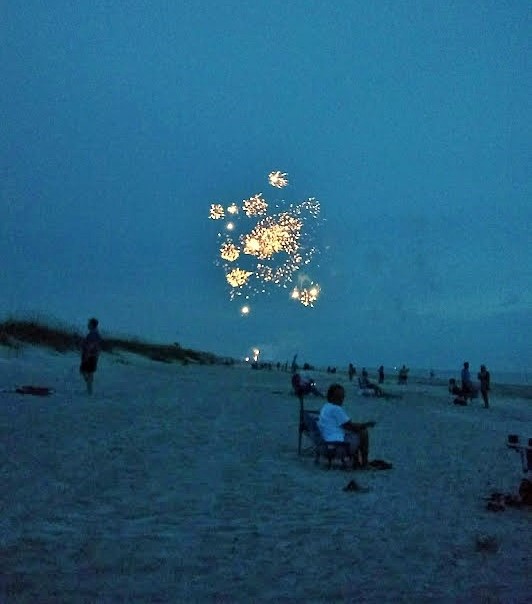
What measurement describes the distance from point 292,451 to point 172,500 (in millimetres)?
4748

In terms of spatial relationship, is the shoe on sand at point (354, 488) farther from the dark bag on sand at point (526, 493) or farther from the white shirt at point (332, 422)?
the white shirt at point (332, 422)

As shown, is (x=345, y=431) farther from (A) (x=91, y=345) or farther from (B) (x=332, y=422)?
(A) (x=91, y=345)

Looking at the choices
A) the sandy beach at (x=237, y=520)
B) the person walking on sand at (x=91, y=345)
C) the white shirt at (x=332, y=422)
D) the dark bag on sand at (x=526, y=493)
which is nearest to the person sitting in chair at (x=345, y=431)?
the white shirt at (x=332, y=422)

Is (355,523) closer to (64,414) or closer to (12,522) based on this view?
(12,522)

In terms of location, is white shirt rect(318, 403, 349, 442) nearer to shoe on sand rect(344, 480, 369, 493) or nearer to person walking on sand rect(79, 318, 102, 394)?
shoe on sand rect(344, 480, 369, 493)

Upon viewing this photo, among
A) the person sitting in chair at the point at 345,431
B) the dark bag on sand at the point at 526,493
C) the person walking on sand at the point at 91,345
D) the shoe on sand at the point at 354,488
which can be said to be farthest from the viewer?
the person walking on sand at the point at 91,345

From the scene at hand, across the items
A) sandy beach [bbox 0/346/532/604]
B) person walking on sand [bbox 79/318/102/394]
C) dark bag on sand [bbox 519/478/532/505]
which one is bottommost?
sandy beach [bbox 0/346/532/604]

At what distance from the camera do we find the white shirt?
11331 mm

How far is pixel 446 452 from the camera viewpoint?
45.3 feet

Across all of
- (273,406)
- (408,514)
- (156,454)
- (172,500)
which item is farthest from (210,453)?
(273,406)

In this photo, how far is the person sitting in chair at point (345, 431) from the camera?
11.3 metres

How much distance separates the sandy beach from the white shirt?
1.67 feet

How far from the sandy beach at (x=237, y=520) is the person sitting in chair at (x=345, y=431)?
451 millimetres

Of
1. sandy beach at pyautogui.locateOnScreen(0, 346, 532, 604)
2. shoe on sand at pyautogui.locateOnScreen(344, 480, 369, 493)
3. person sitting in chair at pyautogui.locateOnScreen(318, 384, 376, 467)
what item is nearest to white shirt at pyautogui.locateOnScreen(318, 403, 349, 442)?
person sitting in chair at pyautogui.locateOnScreen(318, 384, 376, 467)
